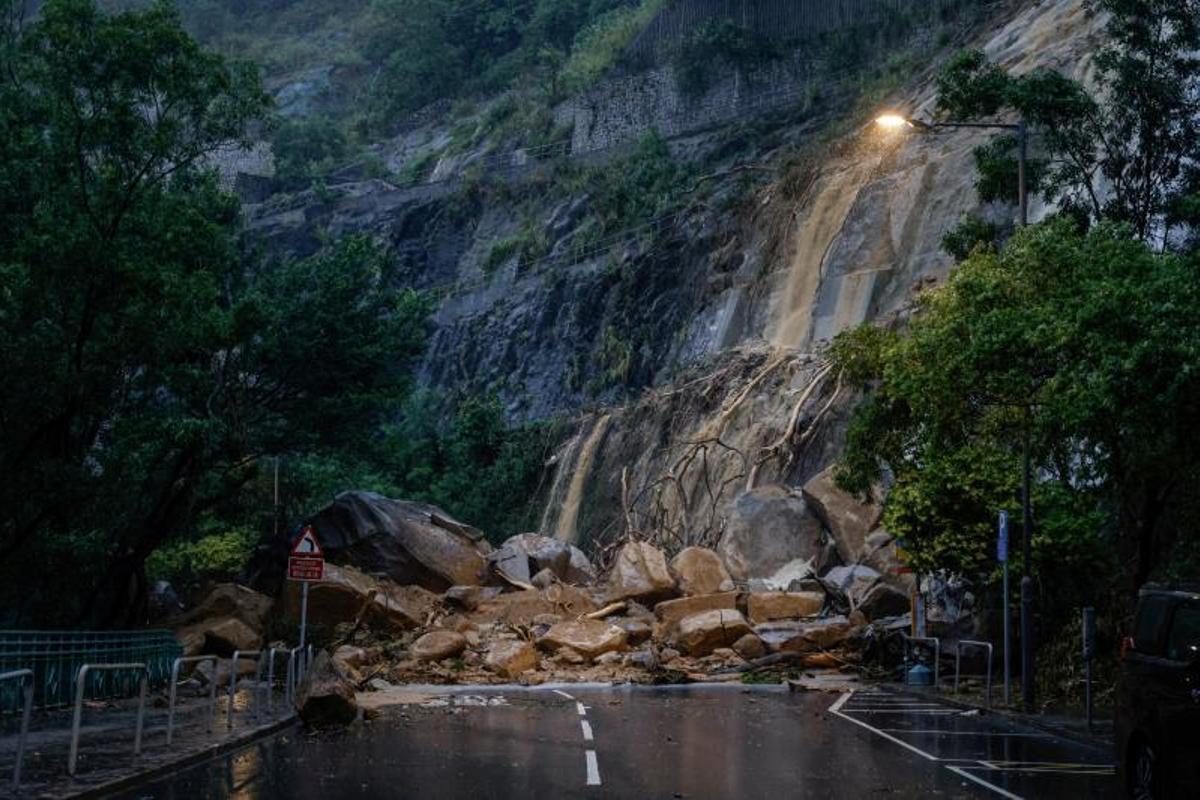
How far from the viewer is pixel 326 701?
15.9 meters

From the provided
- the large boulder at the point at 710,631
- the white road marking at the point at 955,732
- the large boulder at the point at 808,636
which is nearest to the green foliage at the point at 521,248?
the large boulder at the point at 710,631

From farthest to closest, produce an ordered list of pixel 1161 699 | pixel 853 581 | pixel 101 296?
pixel 853 581
pixel 101 296
pixel 1161 699

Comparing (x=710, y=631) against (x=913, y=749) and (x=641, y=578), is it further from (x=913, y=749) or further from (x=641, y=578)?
(x=913, y=749)

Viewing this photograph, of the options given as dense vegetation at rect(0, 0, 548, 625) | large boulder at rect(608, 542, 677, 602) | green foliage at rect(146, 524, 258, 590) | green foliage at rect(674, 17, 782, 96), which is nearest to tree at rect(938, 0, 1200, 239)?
large boulder at rect(608, 542, 677, 602)

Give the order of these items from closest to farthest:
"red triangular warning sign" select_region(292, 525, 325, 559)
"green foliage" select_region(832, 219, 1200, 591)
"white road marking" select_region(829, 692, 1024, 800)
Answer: "white road marking" select_region(829, 692, 1024, 800)
"green foliage" select_region(832, 219, 1200, 591)
"red triangular warning sign" select_region(292, 525, 325, 559)

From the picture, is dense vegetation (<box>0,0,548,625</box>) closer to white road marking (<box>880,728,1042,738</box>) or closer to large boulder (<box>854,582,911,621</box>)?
A: white road marking (<box>880,728,1042,738</box>)

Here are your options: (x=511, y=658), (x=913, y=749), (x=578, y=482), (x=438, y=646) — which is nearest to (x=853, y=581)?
(x=511, y=658)

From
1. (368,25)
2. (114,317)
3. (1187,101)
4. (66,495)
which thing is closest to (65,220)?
(114,317)

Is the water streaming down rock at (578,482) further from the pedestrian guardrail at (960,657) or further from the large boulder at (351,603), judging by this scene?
the pedestrian guardrail at (960,657)

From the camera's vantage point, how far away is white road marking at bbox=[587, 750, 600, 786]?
10938mm

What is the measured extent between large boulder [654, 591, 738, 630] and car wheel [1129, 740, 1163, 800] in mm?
19410

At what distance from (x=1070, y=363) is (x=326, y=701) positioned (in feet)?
32.9

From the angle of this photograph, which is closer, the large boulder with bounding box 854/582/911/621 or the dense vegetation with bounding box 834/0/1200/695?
the dense vegetation with bounding box 834/0/1200/695

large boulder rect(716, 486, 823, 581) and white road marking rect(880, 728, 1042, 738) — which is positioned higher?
large boulder rect(716, 486, 823, 581)
